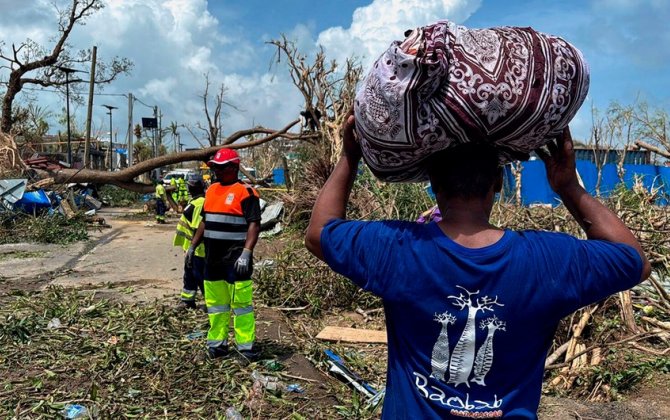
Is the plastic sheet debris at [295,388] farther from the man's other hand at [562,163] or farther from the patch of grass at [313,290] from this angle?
the man's other hand at [562,163]

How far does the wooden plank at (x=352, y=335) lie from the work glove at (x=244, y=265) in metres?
1.28

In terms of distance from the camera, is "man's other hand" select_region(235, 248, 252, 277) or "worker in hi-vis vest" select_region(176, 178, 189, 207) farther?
"worker in hi-vis vest" select_region(176, 178, 189, 207)

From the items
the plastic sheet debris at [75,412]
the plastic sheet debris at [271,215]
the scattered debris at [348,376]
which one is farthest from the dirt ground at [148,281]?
the plastic sheet debris at [271,215]

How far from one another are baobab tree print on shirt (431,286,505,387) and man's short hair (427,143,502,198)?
0.83 feet

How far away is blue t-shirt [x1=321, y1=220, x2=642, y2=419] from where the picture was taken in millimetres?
1254

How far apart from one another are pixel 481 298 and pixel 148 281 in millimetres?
7573

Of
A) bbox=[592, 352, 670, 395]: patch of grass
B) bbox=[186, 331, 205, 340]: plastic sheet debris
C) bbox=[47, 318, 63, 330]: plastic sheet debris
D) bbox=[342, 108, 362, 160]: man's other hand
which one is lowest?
bbox=[47, 318, 63, 330]: plastic sheet debris

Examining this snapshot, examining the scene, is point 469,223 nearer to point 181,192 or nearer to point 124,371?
point 124,371


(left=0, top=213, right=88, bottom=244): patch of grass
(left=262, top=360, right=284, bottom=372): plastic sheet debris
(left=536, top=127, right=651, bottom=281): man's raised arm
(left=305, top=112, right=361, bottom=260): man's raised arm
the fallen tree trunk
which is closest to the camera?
A: (left=536, top=127, right=651, bottom=281): man's raised arm

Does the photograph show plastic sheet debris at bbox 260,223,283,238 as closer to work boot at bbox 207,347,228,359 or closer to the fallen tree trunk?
the fallen tree trunk

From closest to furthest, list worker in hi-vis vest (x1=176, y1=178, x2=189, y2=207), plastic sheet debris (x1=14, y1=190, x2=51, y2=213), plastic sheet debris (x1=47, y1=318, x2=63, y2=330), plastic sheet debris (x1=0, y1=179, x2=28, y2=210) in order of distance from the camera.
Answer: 1. plastic sheet debris (x1=47, y1=318, x2=63, y2=330)
2. plastic sheet debris (x1=0, y1=179, x2=28, y2=210)
3. plastic sheet debris (x1=14, y1=190, x2=51, y2=213)
4. worker in hi-vis vest (x1=176, y1=178, x2=189, y2=207)

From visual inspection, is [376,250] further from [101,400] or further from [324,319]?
[324,319]

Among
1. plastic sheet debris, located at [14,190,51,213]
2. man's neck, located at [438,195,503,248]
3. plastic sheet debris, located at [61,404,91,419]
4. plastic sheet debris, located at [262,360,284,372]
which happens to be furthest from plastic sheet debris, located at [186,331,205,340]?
plastic sheet debris, located at [14,190,51,213]

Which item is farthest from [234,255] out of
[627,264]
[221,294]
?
[627,264]
